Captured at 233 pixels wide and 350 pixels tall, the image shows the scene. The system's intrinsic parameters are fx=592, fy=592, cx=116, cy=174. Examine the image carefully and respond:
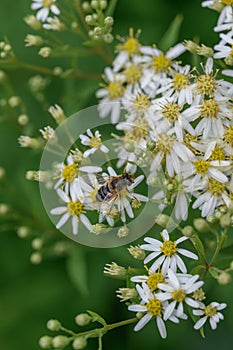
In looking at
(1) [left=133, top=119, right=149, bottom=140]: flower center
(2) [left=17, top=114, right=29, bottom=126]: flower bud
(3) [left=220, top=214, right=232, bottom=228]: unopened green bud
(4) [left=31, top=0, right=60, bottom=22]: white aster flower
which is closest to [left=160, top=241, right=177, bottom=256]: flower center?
(3) [left=220, top=214, right=232, bottom=228]: unopened green bud

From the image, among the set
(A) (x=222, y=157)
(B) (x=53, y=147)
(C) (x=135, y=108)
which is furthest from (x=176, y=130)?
(B) (x=53, y=147)

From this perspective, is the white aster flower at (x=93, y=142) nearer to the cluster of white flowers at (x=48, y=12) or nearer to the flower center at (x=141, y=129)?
the flower center at (x=141, y=129)

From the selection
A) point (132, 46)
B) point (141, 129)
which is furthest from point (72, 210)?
point (132, 46)

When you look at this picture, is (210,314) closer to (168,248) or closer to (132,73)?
(168,248)

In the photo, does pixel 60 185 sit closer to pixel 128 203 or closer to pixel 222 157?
pixel 128 203

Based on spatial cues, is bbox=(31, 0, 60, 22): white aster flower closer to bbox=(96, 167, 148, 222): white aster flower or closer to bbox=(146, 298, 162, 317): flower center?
bbox=(96, 167, 148, 222): white aster flower

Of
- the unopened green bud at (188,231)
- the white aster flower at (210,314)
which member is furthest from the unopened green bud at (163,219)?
the white aster flower at (210,314)

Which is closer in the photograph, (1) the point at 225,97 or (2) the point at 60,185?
(1) the point at 225,97
